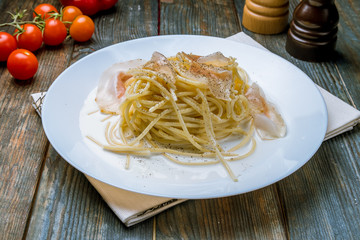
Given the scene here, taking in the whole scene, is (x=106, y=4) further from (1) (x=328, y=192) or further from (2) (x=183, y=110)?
(1) (x=328, y=192)

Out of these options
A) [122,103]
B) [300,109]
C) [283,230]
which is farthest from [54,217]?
[300,109]

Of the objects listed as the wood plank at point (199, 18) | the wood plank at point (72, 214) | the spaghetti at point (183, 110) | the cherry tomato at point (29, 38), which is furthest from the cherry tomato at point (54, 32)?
the wood plank at point (72, 214)

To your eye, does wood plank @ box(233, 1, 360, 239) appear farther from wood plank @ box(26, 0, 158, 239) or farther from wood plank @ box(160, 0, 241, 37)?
wood plank @ box(160, 0, 241, 37)

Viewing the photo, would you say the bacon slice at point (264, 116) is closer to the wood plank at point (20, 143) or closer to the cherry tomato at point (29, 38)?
the wood plank at point (20, 143)

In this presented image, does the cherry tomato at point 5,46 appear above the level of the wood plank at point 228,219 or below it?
below

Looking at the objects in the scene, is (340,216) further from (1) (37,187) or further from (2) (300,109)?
(1) (37,187)

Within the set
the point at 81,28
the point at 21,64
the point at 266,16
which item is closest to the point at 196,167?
the point at 21,64
